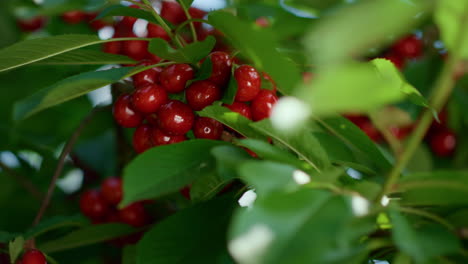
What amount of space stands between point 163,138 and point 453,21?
0.60m

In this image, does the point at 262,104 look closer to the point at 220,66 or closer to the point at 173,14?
the point at 220,66

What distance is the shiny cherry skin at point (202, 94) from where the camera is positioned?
0.94 meters

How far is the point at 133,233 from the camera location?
129 centimetres

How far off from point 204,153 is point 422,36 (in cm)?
156

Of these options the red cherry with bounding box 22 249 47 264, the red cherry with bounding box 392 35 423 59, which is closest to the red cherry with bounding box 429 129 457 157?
the red cherry with bounding box 392 35 423 59

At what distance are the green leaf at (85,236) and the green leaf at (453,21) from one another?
0.86 m

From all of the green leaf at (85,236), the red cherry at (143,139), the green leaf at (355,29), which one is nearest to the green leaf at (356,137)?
the red cherry at (143,139)

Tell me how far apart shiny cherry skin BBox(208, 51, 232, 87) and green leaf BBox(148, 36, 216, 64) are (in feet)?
0.07

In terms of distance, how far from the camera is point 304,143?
0.75m

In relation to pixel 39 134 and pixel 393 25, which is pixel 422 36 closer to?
pixel 39 134

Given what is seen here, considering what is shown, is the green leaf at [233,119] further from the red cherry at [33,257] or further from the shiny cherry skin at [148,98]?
the red cherry at [33,257]

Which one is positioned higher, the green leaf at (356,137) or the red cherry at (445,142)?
the green leaf at (356,137)

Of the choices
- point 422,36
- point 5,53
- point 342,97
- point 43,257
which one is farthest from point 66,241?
point 422,36

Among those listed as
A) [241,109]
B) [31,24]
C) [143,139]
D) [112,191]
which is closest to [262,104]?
[241,109]
